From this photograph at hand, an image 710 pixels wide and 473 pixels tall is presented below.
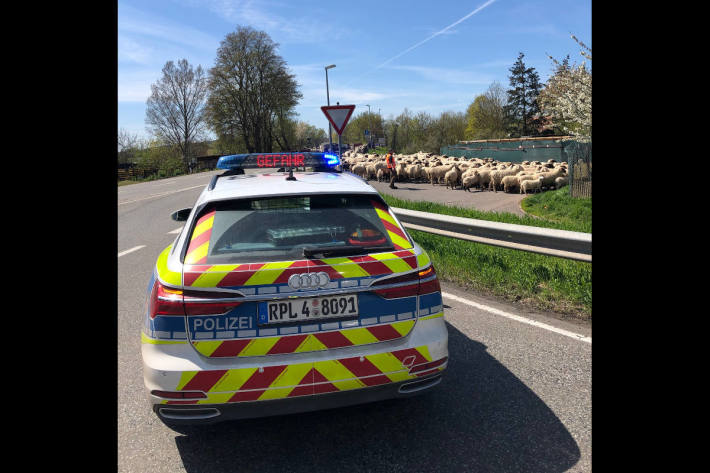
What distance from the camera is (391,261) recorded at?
9.96ft

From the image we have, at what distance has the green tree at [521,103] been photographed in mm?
74438

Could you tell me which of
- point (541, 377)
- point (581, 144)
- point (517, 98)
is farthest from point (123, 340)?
point (517, 98)

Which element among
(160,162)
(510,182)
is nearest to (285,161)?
(510,182)

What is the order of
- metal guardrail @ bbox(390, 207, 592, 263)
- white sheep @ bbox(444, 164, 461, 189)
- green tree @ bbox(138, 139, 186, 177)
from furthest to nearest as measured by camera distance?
green tree @ bbox(138, 139, 186, 177)
white sheep @ bbox(444, 164, 461, 189)
metal guardrail @ bbox(390, 207, 592, 263)

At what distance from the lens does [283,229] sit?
3.24 m

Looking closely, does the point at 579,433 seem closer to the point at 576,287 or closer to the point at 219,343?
the point at 219,343

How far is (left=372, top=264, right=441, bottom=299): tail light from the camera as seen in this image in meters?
2.97

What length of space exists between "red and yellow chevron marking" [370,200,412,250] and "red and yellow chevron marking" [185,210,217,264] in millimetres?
1052

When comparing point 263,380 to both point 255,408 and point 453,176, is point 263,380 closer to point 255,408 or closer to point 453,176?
point 255,408

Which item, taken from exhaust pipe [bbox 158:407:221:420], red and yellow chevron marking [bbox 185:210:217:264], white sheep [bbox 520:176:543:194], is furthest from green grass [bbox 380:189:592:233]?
white sheep [bbox 520:176:543:194]

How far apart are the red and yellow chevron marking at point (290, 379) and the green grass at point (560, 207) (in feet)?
37.5

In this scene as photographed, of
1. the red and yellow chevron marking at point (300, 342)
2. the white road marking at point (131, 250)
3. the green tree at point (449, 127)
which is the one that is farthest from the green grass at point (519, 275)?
the green tree at point (449, 127)

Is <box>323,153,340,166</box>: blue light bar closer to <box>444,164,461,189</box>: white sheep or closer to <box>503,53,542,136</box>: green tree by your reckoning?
<box>444,164,461,189</box>: white sheep

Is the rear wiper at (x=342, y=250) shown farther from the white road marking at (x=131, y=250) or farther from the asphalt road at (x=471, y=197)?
the asphalt road at (x=471, y=197)
